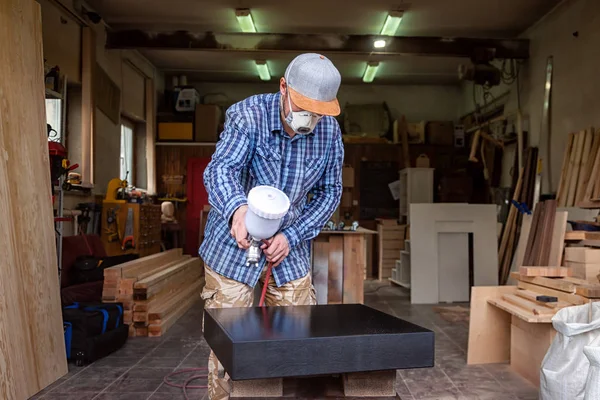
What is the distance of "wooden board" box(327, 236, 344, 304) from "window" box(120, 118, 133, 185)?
493cm

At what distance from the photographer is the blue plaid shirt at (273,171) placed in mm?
1680

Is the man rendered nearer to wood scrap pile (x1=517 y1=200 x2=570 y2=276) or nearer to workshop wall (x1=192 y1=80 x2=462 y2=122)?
wood scrap pile (x1=517 y1=200 x2=570 y2=276)

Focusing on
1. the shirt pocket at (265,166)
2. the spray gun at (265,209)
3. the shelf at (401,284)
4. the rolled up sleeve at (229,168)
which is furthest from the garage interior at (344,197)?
the shirt pocket at (265,166)

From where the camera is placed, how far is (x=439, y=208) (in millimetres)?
5863

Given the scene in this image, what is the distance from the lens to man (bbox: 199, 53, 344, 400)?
153 cm

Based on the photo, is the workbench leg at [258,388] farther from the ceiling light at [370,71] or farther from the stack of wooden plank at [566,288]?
the ceiling light at [370,71]

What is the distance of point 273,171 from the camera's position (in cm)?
176

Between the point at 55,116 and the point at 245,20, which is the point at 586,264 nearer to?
the point at 245,20

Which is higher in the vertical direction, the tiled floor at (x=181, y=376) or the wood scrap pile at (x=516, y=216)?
the wood scrap pile at (x=516, y=216)

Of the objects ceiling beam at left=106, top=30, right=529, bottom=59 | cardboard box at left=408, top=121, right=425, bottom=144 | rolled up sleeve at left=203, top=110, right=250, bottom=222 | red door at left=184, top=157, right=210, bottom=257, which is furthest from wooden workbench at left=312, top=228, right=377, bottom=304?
cardboard box at left=408, top=121, right=425, bottom=144

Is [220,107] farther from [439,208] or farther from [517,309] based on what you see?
[517,309]

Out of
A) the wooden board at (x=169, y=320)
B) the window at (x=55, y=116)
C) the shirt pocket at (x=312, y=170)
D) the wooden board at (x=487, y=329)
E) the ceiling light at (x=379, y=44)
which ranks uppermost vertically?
the ceiling light at (x=379, y=44)

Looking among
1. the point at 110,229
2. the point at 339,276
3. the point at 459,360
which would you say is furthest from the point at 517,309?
the point at 110,229

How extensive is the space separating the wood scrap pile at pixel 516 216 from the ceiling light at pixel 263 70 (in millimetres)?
4346
